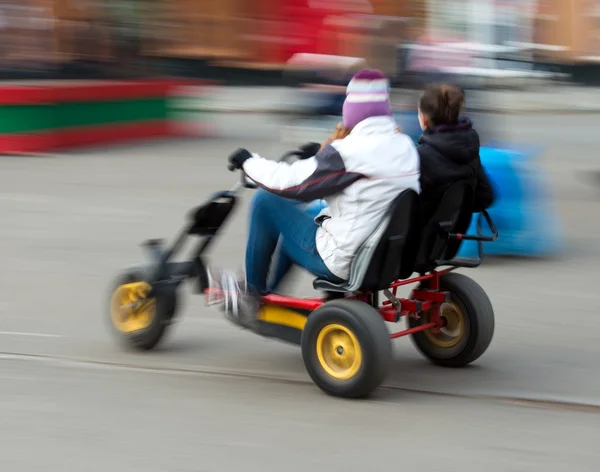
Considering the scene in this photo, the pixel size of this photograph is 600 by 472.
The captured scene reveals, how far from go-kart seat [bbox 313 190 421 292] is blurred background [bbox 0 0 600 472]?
1.71 ft

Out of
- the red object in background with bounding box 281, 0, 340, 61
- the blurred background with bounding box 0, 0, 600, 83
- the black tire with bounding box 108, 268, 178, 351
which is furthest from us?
the red object in background with bounding box 281, 0, 340, 61

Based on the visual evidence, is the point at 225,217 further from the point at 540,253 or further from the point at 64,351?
the point at 540,253

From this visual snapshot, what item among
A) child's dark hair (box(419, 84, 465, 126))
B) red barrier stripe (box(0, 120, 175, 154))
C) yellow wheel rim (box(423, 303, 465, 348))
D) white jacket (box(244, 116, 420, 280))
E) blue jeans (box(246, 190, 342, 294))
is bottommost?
red barrier stripe (box(0, 120, 175, 154))

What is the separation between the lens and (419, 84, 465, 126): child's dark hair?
17.4 ft

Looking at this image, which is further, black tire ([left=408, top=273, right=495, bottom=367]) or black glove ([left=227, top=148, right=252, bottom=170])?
black tire ([left=408, top=273, right=495, bottom=367])

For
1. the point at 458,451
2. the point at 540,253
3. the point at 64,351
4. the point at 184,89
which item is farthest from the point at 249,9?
the point at 458,451

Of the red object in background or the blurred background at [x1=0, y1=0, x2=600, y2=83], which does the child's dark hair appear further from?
the red object in background

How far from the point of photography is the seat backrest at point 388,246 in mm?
4910

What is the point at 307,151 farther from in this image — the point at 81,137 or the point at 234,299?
the point at 81,137

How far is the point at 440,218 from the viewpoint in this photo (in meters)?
5.13

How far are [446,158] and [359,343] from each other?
99cm

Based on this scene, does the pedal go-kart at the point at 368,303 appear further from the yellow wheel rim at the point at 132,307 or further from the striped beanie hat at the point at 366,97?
the striped beanie hat at the point at 366,97

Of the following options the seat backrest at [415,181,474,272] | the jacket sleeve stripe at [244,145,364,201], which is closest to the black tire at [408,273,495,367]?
the seat backrest at [415,181,474,272]

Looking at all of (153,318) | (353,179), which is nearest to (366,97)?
(353,179)
